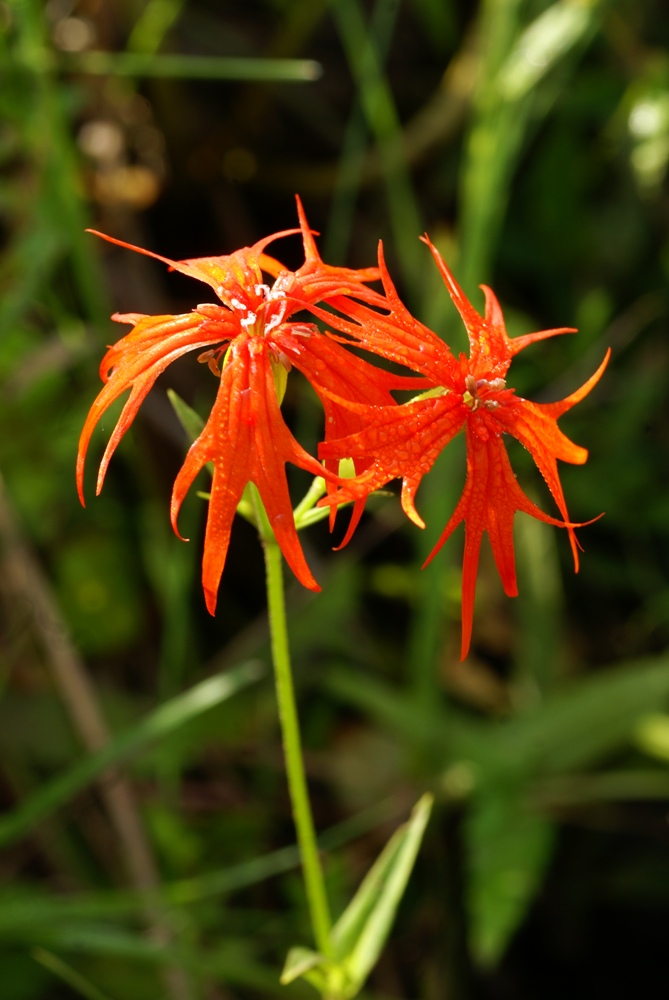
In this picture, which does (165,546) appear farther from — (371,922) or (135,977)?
(371,922)

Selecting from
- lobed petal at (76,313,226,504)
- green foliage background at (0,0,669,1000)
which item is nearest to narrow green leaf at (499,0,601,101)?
green foliage background at (0,0,669,1000)

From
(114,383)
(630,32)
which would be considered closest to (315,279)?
(114,383)

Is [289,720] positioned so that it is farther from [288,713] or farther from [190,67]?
[190,67]

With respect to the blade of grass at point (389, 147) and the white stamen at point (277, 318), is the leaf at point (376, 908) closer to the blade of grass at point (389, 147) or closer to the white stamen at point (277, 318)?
the white stamen at point (277, 318)

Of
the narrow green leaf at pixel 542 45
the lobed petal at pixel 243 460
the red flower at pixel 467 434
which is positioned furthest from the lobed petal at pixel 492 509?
the narrow green leaf at pixel 542 45

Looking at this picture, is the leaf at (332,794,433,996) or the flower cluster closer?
the flower cluster

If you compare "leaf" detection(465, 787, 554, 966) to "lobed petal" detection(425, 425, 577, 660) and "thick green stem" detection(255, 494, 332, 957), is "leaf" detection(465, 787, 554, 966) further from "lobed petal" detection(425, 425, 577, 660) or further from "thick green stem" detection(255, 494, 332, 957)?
"lobed petal" detection(425, 425, 577, 660)
